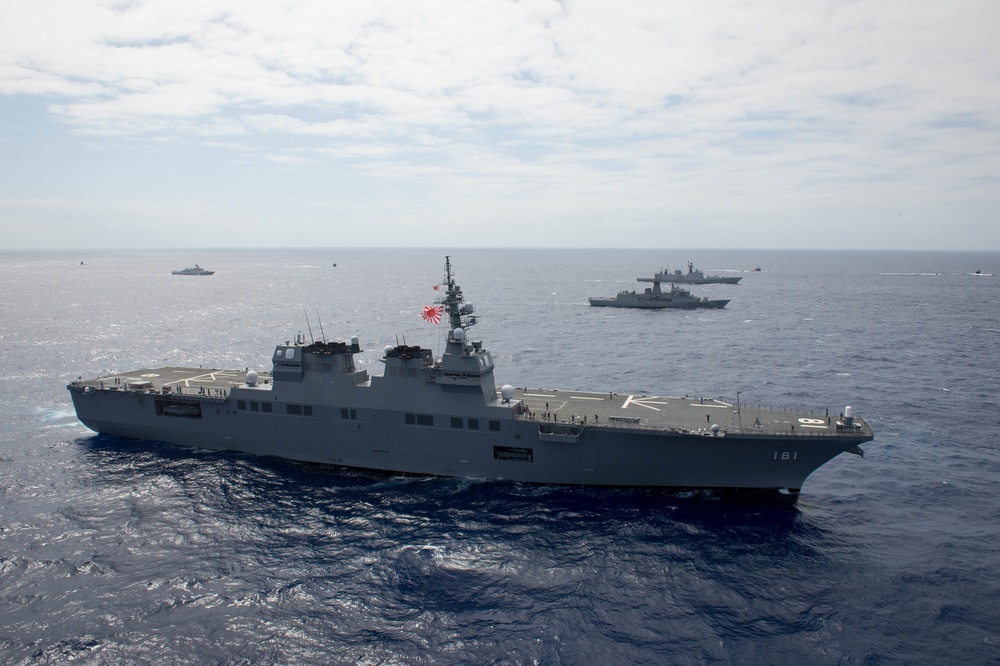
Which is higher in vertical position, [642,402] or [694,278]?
[694,278]

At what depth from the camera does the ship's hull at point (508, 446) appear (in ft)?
105

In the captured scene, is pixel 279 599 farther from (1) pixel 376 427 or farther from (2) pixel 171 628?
(1) pixel 376 427

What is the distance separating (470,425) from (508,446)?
2472 millimetres

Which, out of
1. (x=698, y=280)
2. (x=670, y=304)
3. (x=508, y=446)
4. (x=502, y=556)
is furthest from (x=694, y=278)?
(x=502, y=556)

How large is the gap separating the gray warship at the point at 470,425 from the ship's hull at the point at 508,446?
0.07 metres

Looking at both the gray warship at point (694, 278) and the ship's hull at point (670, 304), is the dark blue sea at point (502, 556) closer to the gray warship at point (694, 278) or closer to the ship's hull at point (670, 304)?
the ship's hull at point (670, 304)

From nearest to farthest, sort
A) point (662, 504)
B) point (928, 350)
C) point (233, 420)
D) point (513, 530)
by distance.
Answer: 1. point (513, 530)
2. point (662, 504)
3. point (233, 420)
4. point (928, 350)

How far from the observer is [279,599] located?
23.9 meters

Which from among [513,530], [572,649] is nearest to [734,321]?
[513,530]

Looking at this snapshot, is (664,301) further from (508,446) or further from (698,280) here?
(508,446)

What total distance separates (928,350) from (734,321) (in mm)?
29689

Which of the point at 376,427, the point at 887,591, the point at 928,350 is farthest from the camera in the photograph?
the point at 928,350

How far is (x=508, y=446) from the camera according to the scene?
34.3 meters

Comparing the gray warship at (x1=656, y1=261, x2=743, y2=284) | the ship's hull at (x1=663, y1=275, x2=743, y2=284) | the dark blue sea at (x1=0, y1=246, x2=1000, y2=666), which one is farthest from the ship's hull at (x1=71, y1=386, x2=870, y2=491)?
the ship's hull at (x1=663, y1=275, x2=743, y2=284)
